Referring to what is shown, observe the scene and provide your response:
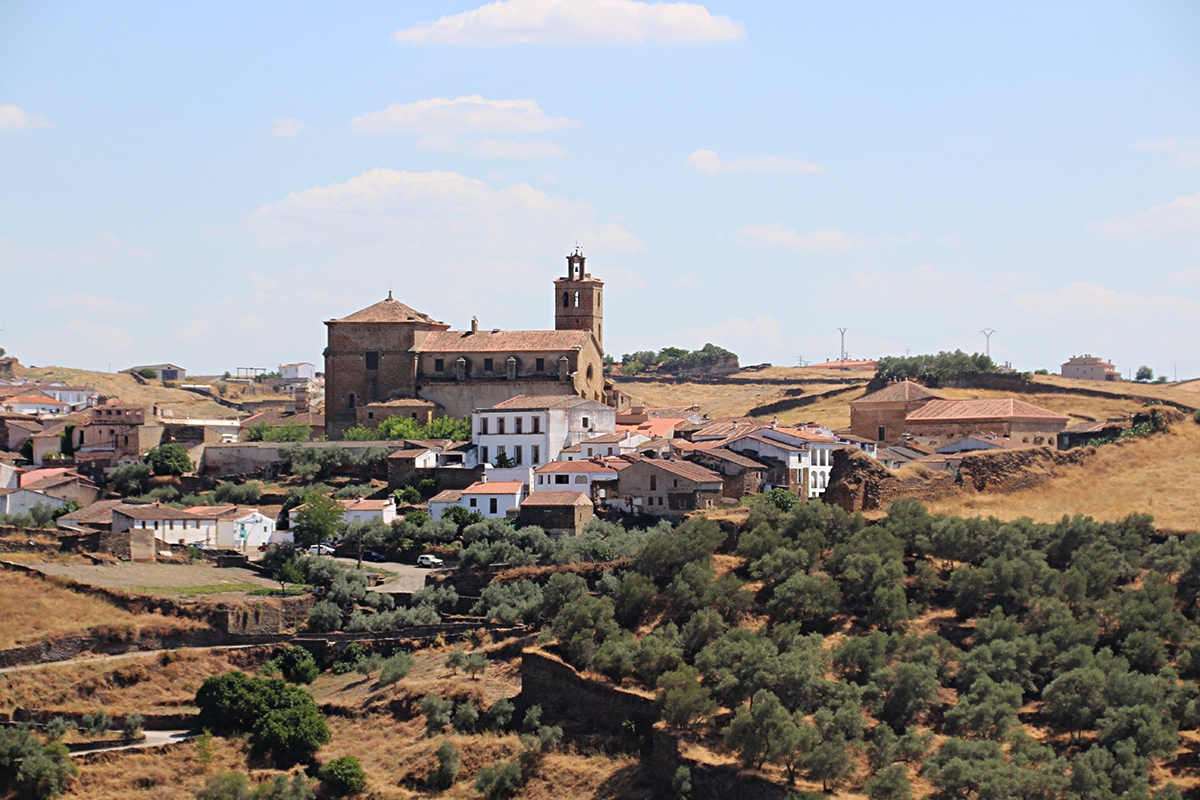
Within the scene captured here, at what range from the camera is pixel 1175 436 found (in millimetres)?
45188

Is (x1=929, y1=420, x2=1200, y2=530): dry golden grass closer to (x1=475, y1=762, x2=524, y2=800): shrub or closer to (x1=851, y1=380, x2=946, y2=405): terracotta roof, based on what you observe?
(x1=475, y1=762, x2=524, y2=800): shrub

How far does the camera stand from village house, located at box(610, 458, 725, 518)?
50.2 m

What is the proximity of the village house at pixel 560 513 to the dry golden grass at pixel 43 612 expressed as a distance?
1161cm

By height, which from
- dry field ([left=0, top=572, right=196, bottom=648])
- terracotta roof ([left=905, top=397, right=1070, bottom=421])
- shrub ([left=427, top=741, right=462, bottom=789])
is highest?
terracotta roof ([left=905, top=397, right=1070, bottom=421])

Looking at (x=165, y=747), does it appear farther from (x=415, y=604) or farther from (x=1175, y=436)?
(x=1175, y=436)

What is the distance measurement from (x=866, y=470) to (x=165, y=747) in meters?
18.2

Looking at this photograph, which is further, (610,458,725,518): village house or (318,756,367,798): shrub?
(610,458,725,518): village house

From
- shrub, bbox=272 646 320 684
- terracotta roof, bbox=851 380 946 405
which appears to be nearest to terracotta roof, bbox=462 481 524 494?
shrub, bbox=272 646 320 684

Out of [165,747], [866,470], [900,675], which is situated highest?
[866,470]

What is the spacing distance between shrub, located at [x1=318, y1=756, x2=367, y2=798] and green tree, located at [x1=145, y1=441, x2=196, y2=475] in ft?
91.5

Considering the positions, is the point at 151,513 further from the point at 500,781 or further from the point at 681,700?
the point at 681,700

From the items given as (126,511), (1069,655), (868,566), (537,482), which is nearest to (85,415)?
(126,511)

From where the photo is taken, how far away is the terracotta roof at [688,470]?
50.5 meters

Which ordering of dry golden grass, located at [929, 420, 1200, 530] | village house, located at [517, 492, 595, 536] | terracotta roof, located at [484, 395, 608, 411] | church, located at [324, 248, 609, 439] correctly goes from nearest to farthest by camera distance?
dry golden grass, located at [929, 420, 1200, 530] < village house, located at [517, 492, 595, 536] < terracotta roof, located at [484, 395, 608, 411] < church, located at [324, 248, 609, 439]
